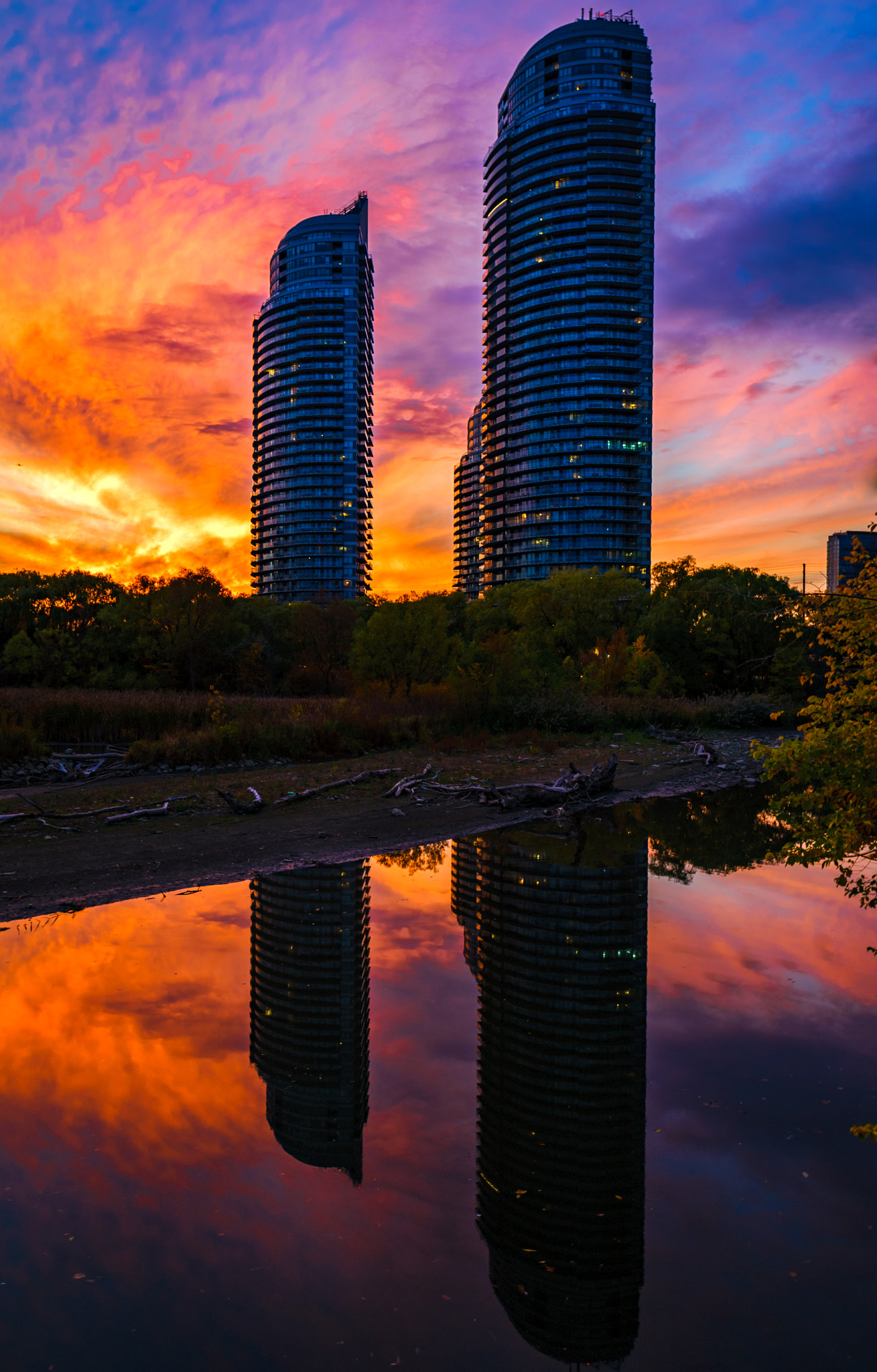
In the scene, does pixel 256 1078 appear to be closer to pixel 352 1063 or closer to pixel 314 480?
pixel 352 1063

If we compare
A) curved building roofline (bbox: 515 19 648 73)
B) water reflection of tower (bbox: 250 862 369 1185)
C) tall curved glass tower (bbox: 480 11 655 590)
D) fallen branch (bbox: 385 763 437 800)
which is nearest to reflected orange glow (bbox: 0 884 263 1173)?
water reflection of tower (bbox: 250 862 369 1185)

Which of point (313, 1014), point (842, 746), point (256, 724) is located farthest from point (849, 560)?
point (256, 724)

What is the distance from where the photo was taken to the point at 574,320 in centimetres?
15562

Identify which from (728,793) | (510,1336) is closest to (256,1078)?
(510,1336)

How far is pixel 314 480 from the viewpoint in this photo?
19100cm

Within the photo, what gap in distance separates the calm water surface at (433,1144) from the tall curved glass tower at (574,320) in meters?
146

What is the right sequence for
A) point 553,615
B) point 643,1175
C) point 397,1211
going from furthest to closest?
point 553,615 → point 643,1175 → point 397,1211

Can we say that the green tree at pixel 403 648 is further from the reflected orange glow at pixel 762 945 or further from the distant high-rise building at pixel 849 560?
the distant high-rise building at pixel 849 560

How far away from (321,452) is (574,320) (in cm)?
7102

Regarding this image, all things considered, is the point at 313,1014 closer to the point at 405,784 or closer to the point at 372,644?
the point at 405,784

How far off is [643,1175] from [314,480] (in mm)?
196795

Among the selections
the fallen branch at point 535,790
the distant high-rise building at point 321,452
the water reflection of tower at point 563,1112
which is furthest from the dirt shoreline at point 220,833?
the distant high-rise building at point 321,452

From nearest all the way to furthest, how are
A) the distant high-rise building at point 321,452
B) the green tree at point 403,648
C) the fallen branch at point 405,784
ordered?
the fallen branch at point 405,784, the green tree at point 403,648, the distant high-rise building at point 321,452

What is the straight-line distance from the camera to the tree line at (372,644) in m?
39.6
